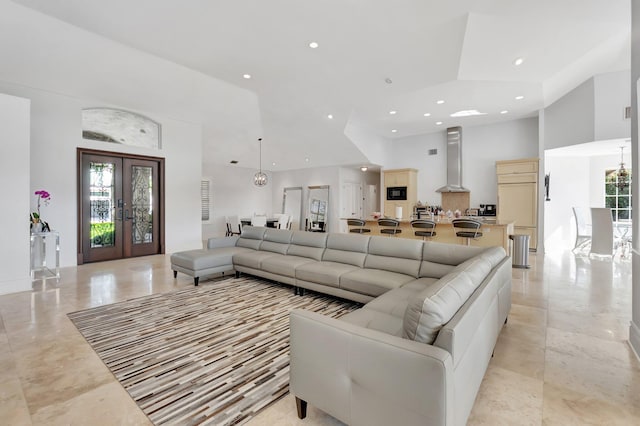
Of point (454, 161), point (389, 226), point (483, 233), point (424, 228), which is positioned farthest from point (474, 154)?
point (389, 226)

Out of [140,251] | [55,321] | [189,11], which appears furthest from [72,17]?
[140,251]

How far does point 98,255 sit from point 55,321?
370 cm

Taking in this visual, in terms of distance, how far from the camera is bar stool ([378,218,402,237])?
615 centimetres

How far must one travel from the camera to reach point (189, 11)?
4.07 m

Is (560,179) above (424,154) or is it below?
below

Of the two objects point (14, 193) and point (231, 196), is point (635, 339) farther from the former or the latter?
point (231, 196)

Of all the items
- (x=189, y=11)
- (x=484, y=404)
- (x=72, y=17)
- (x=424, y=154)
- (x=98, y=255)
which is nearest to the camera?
(x=484, y=404)

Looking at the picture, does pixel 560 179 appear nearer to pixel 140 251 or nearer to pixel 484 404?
pixel 484 404

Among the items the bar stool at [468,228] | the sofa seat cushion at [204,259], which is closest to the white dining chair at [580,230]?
the bar stool at [468,228]

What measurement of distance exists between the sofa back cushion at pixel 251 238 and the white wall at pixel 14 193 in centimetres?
308

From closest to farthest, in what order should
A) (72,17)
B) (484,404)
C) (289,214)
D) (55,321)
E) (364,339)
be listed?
(364,339) < (484,404) < (55,321) < (72,17) < (289,214)

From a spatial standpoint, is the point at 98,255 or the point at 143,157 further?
the point at 143,157

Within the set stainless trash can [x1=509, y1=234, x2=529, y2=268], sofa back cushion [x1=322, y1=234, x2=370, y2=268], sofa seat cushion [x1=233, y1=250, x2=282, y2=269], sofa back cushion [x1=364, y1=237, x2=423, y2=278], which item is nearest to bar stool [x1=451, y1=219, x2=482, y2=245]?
stainless trash can [x1=509, y1=234, x2=529, y2=268]

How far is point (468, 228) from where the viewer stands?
5473mm
